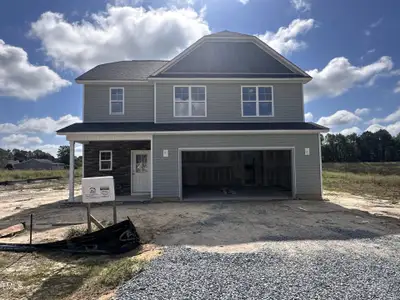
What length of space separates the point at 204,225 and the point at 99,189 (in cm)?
300

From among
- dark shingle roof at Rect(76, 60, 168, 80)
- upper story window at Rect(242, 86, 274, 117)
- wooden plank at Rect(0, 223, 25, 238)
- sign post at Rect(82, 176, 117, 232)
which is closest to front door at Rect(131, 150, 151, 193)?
dark shingle roof at Rect(76, 60, 168, 80)

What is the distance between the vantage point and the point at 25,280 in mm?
3980

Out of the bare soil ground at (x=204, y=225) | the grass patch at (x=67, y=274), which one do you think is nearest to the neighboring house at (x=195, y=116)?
the bare soil ground at (x=204, y=225)

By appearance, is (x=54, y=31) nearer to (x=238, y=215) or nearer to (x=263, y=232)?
(x=238, y=215)

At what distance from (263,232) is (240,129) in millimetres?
5523

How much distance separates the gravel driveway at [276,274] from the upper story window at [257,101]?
7.96m

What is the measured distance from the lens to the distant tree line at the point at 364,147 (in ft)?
234

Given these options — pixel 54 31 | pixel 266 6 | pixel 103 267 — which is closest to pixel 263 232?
pixel 103 267

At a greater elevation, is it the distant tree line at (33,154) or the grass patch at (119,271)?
the distant tree line at (33,154)

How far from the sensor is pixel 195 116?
12.1 metres

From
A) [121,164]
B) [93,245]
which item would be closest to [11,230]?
[93,245]

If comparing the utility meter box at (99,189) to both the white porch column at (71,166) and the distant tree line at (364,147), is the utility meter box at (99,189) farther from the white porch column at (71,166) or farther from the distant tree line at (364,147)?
the distant tree line at (364,147)

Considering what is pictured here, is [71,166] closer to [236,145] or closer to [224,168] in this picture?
[236,145]

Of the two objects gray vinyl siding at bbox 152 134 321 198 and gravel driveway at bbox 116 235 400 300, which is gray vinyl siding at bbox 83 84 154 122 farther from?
gravel driveway at bbox 116 235 400 300
